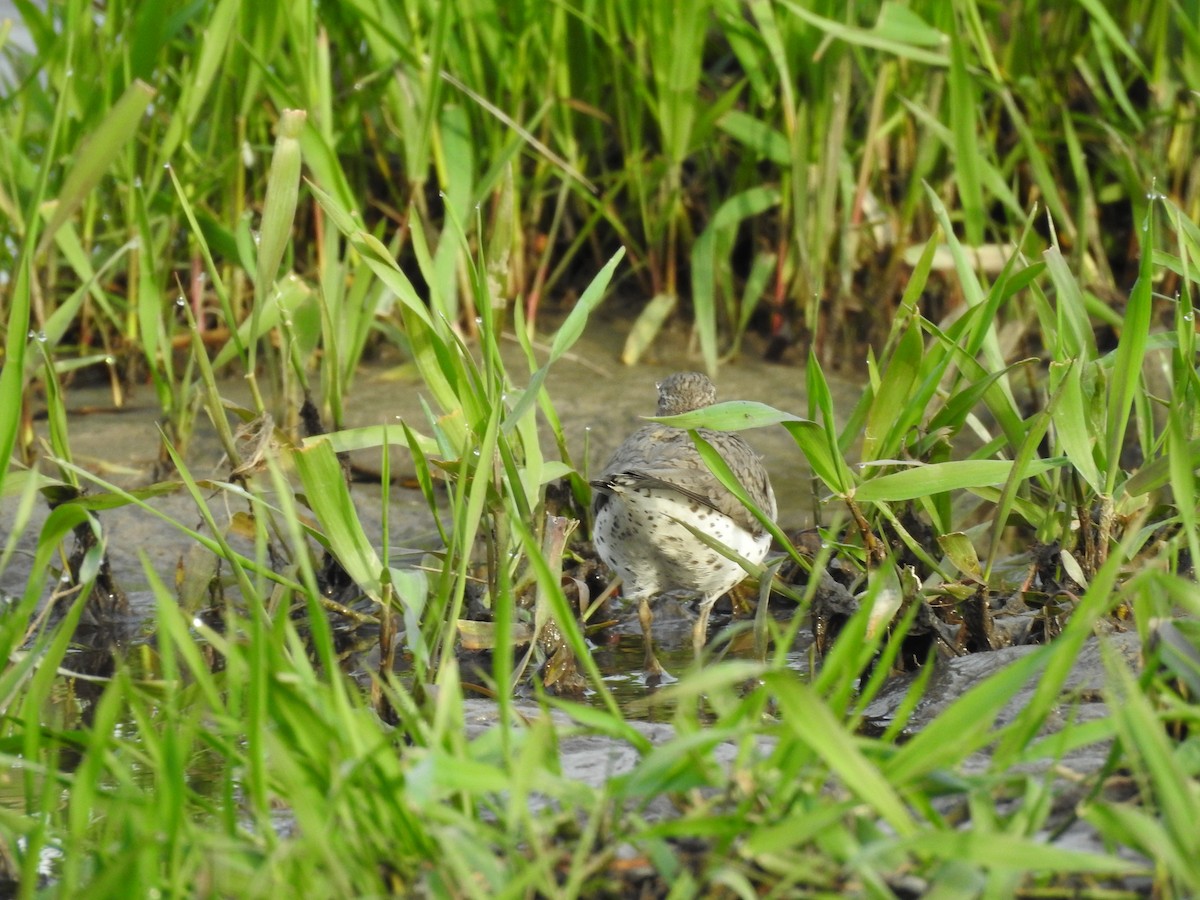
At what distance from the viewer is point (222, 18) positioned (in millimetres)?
5008

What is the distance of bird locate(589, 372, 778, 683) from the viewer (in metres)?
4.55

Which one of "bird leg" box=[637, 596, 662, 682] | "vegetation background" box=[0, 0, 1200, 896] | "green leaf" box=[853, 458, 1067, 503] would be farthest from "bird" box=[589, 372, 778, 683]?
"green leaf" box=[853, 458, 1067, 503]

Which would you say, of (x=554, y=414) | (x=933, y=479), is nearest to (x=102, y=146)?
(x=554, y=414)

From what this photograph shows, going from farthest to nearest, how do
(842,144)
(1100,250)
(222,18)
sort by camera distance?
(1100,250) < (842,144) < (222,18)

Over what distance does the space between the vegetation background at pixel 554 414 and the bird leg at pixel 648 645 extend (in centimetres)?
41

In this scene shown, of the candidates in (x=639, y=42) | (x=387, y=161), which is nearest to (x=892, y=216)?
(x=639, y=42)

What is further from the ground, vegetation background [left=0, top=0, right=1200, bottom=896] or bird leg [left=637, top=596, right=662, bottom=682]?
vegetation background [left=0, top=0, right=1200, bottom=896]

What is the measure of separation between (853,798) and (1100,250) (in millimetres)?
4841

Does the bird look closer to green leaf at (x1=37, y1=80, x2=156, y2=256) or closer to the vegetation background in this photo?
the vegetation background

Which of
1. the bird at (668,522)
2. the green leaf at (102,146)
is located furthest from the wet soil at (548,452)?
the green leaf at (102,146)

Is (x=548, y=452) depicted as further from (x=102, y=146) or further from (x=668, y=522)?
(x=102, y=146)

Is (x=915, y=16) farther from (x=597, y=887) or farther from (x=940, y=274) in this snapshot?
(x=597, y=887)

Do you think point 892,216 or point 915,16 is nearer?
point 915,16

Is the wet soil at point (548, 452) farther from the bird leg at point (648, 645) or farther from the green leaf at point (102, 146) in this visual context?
the green leaf at point (102, 146)
